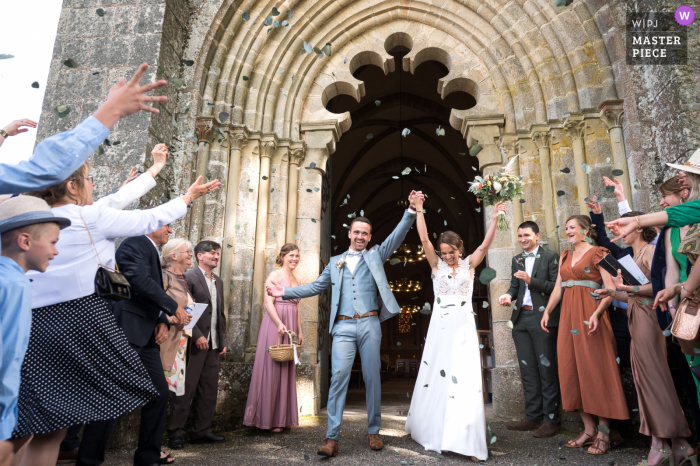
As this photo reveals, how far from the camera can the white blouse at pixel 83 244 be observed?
1924 millimetres

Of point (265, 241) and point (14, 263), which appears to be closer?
point (14, 263)

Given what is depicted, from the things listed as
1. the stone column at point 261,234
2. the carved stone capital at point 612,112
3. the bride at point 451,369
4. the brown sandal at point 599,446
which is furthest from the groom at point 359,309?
the carved stone capital at point 612,112

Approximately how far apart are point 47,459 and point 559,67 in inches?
212

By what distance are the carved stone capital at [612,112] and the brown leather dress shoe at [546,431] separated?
2.88m

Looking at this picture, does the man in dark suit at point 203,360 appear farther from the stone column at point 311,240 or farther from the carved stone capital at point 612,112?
the carved stone capital at point 612,112

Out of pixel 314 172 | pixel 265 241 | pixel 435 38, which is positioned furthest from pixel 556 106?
pixel 265 241

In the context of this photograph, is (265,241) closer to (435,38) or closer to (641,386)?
(435,38)

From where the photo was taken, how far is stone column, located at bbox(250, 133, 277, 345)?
16.3 feet

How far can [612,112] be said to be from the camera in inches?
182

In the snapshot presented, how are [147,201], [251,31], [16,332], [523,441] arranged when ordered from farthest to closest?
[251,31] → [147,201] → [523,441] → [16,332]

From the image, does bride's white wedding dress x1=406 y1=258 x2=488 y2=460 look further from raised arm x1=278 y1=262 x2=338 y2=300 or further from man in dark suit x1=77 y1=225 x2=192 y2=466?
A: man in dark suit x1=77 y1=225 x2=192 y2=466

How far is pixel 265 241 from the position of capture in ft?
17.1

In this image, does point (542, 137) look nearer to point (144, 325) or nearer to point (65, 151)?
point (144, 325)

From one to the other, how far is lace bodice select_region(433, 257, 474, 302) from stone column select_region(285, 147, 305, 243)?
6.90ft
